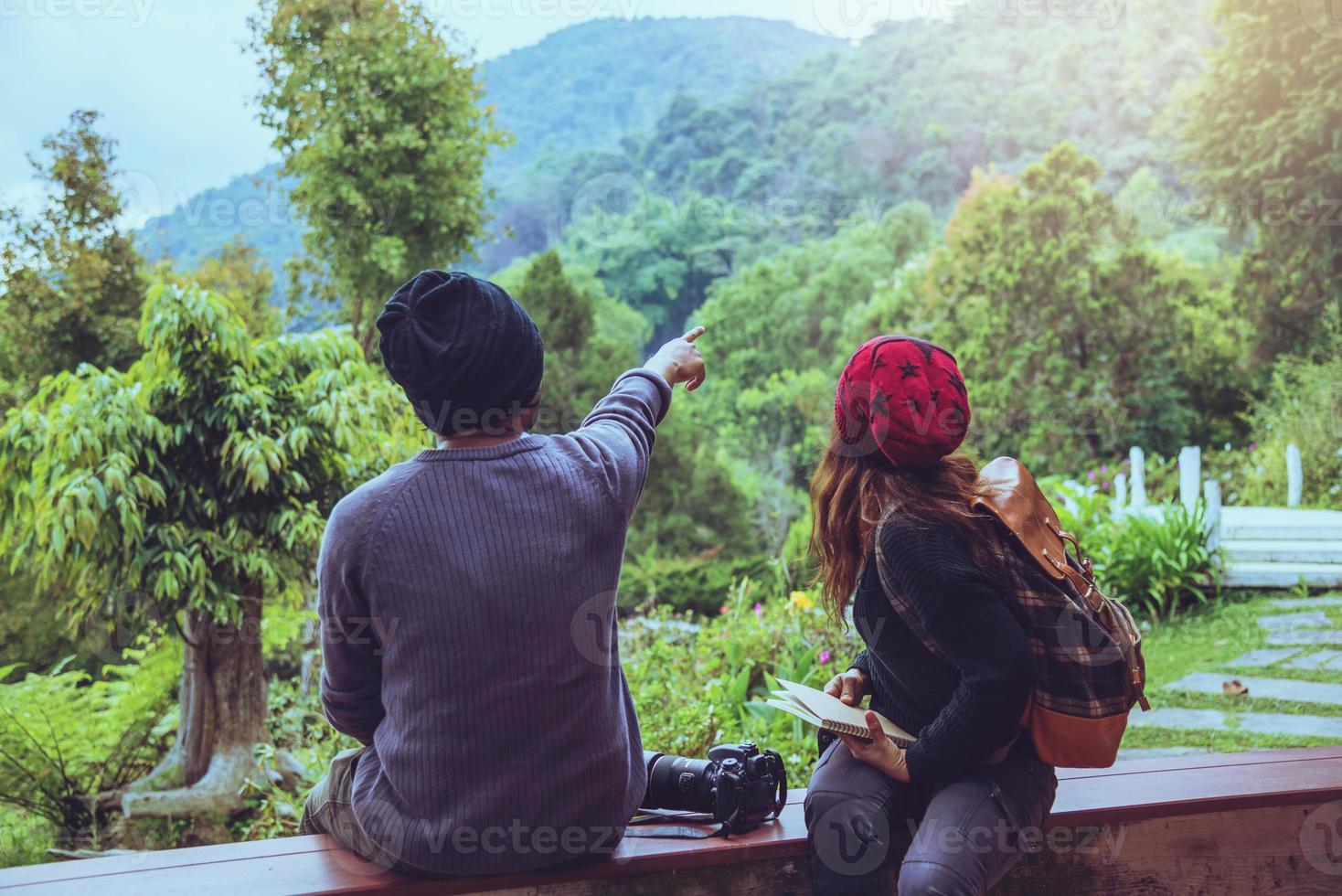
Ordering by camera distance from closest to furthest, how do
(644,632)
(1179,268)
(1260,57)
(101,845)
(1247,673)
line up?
1. (101,845)
2. (1247,673)
3. (644,632)
4. (1260,57)
5. (1179,268)

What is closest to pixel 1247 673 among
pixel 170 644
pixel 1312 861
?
pixel 1312 861

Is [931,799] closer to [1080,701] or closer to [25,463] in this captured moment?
[1080,701]

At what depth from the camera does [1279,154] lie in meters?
7.05

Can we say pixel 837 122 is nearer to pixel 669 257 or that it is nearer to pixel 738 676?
pixel 669 257

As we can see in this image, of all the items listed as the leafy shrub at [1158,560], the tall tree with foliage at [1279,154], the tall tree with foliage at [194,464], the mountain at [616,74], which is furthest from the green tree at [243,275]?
the mountain at [616,74]

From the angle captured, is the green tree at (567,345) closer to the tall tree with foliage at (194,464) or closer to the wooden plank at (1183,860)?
the tall tree with foliage at (194,464)

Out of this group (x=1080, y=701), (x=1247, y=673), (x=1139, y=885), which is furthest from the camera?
(x=1247, y=673)

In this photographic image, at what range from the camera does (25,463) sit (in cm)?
252

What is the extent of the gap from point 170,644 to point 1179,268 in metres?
7.93

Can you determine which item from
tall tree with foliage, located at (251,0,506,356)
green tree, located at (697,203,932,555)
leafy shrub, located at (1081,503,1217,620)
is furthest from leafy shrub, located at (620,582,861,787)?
green tree, located at (697,203,932,555)

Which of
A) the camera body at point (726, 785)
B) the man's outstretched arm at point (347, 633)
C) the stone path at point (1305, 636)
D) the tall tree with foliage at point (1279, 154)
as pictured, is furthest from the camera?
the tall tree with foliage at point (1279, 154)

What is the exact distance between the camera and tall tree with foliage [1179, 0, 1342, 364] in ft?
22.5

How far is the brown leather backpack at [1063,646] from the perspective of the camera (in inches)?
41.3

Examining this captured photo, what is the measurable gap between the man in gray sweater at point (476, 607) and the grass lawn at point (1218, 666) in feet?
7.59
